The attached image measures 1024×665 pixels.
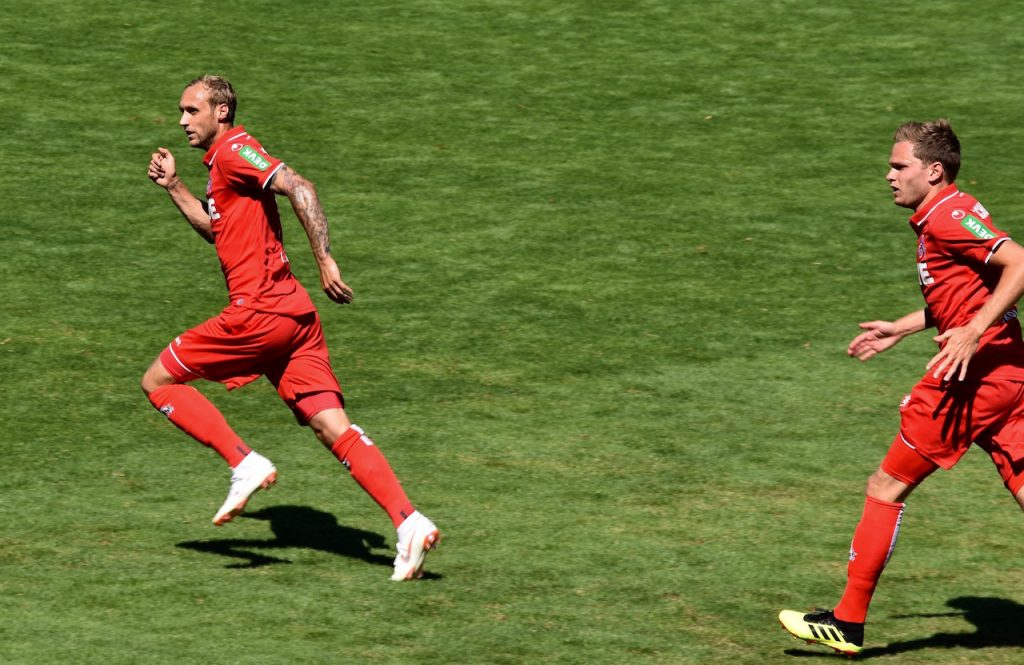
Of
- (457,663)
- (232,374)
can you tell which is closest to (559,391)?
(232,374)

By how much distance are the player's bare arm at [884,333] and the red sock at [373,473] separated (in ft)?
7.04

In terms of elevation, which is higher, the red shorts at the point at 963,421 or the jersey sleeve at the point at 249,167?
the jersey sleeve at the point at 249,167

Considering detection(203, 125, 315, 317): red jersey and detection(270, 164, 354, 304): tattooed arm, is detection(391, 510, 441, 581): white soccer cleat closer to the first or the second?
detection(270, 164, 354, 304): tattooed arm

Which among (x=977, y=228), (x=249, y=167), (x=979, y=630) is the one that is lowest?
(x=979, y=630)

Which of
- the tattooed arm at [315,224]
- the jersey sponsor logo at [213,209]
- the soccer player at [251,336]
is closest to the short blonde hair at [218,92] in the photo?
the soccer player at [251,336]

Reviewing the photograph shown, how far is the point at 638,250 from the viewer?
39.5ft

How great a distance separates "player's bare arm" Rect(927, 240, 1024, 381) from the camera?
6.05 metres

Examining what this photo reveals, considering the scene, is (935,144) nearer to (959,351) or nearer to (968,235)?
(968,235)

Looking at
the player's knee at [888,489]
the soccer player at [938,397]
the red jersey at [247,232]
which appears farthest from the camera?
the red jersey at [247,232]

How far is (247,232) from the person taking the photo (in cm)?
755

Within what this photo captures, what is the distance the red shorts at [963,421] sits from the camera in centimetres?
636

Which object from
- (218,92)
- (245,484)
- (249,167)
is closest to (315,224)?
(249,167)

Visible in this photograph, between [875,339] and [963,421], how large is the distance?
2.02 ft

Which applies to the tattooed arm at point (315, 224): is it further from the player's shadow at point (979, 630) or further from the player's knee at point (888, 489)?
the player's shadow at point (979, 630)
